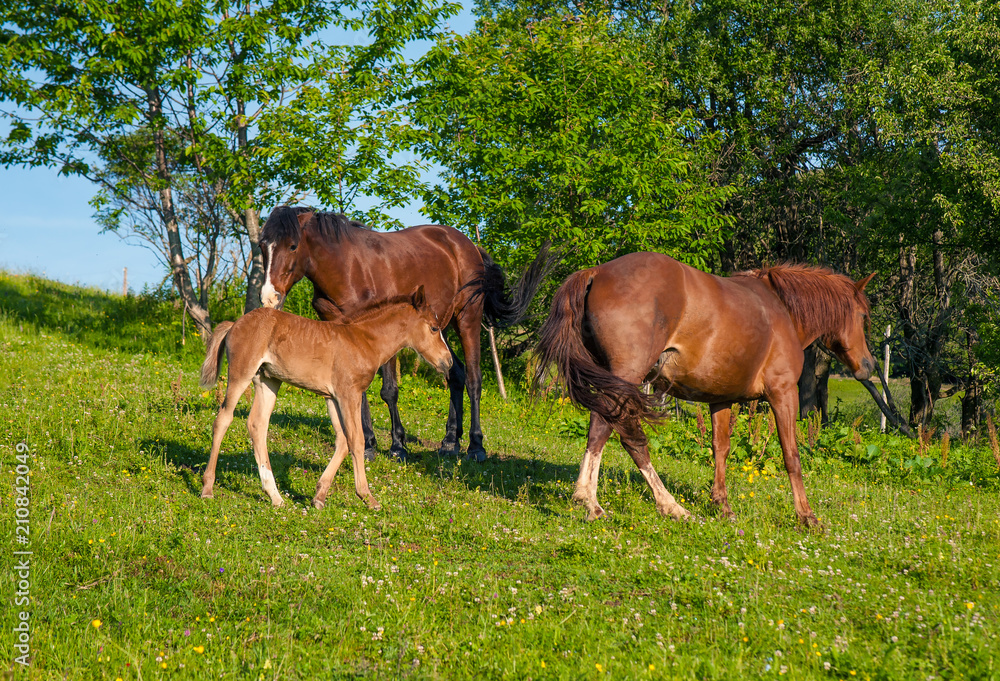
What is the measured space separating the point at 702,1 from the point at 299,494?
21.6 metres

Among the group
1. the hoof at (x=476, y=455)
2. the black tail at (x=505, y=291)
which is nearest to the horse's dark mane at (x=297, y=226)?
the black tail at (x=505, y=291)

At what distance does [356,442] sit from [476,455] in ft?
10.8

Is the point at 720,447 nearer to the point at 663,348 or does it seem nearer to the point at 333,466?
the point at 663,348

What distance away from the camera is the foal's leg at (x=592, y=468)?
261 inches

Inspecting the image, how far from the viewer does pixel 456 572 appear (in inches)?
206

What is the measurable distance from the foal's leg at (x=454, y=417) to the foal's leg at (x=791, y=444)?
4.38 metres

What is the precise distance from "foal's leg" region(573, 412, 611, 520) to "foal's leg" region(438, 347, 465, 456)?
138 inches

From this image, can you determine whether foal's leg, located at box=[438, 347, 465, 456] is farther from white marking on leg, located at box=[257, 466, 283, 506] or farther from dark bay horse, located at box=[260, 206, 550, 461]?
→ white marking on leg, located at box=[257, 466, 283, 506]

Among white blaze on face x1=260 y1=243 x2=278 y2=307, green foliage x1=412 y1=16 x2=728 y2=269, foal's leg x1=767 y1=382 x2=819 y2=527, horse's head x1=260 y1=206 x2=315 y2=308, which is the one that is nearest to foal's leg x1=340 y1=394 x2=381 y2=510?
white blaze on face x1=260 y1=243 x2=278 y2=307

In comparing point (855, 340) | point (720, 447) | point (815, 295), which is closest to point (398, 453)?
point (720, 447)

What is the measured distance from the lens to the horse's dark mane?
8086 millimetres

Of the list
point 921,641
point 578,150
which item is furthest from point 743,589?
point 578,150

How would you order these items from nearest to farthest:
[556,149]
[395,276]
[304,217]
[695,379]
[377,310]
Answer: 1. [695,379]
2. [377,310]
3. [304,217]
4. [395,276]
5. [556,149]
